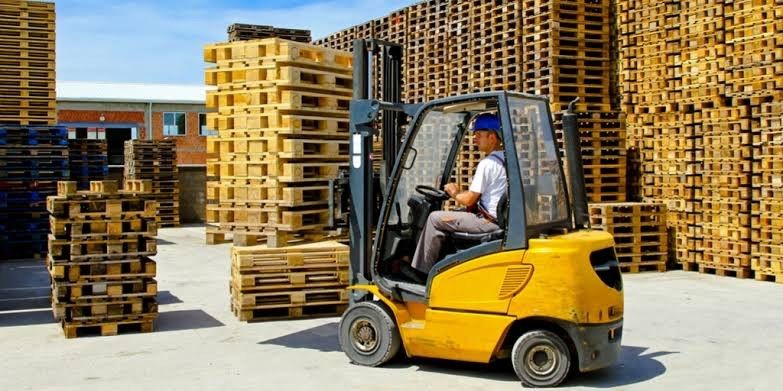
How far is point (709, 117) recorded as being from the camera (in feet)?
43.8

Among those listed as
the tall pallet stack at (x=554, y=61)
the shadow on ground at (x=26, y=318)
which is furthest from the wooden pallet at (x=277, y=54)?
the tall pallet stack at (x=554, y=61)

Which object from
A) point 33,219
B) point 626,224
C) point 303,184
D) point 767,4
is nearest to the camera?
point 303,184

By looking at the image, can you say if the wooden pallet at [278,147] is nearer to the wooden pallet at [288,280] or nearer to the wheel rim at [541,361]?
the wooden pallet at [288,280]

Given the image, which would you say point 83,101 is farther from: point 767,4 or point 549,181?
point 549,181

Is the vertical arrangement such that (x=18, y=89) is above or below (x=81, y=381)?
above

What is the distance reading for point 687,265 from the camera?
13.5 metres

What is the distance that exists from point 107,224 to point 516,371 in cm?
459

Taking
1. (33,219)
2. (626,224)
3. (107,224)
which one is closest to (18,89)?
(33,219)

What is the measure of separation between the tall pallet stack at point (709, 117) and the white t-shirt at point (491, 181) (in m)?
7.05

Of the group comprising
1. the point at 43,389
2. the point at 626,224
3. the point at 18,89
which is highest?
the point at 18,89

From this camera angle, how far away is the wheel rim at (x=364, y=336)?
7.14 metres

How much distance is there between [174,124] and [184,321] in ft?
104

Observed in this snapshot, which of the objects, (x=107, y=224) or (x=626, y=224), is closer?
(x=107, y=224)

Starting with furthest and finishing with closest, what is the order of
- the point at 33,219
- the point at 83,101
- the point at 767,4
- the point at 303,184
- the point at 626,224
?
the point at 83,101 < the point at 33,219 < the point at 626,224 < the point at 767,4 < the point at 303,184
